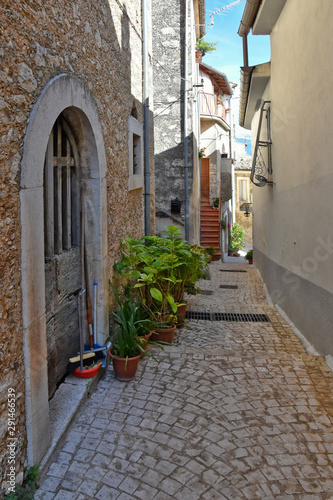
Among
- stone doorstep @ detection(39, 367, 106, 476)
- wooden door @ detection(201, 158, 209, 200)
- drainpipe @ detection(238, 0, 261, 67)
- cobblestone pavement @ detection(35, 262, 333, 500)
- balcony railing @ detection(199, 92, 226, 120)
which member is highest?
balcony railing @ detection(199, 92, 226, 120)

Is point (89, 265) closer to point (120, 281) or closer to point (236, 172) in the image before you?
point (120, 281)

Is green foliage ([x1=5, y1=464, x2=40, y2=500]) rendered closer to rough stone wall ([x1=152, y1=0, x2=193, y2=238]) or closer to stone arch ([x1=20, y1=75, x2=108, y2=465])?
stone arch ([x1=20, y1=75, x2=108, y2=465])

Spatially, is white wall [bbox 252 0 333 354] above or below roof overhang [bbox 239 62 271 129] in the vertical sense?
below

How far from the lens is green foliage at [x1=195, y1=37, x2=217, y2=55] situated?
1533cm

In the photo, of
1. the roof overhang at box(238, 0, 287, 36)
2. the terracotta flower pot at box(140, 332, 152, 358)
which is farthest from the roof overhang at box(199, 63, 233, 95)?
the terracotta flower pot at box(140, 332, 152, 358)

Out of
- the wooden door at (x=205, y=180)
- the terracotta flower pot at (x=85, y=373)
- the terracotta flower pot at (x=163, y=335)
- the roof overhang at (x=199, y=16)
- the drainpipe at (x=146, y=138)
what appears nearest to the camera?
the terracotta flower pot at (x=85, y=373)

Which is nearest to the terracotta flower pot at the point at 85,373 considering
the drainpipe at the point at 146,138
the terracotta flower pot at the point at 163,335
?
the terracotta flower pot at the point at 163,335

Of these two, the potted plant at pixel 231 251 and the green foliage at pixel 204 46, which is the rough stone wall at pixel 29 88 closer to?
the green foliage at pixel 204 46

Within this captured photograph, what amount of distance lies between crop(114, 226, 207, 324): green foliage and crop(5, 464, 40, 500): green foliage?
220cm

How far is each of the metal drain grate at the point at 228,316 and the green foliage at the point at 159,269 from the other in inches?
31.6

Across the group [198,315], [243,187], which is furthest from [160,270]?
[243,187]

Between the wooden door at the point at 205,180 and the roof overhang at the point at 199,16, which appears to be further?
the wooden door at the point at 205,180

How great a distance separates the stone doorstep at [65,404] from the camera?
276cm

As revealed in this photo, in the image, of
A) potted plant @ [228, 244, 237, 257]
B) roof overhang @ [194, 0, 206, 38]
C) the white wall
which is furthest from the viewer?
potted plant @ [228, 244, 237, 257]
